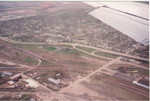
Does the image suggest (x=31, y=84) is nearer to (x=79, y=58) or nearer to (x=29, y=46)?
(x=79, y=58)

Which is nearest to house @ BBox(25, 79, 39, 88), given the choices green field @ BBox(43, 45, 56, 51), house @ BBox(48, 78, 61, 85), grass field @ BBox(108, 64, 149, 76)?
house @ BBox(48, 78, 61, 85)

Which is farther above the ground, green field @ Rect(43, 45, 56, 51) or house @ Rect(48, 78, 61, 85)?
green field @ Rect(43, 45, 56, 51)

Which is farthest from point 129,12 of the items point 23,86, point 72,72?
point 23,86

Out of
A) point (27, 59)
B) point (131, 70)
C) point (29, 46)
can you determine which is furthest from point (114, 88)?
point (29, 46)

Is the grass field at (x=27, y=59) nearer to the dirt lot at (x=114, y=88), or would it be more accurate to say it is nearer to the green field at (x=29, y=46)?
the green field at (x=29, y=46)

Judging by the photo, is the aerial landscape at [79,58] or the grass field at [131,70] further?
the grass field at [131,70]

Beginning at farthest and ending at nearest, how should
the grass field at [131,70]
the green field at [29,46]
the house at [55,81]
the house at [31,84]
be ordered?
the green field at [29,46], the grass field at [131,70], the house at [55,81], the house at [31,84]

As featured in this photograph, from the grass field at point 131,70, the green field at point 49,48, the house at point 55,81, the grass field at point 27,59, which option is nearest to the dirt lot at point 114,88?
the grass field at point 131,70

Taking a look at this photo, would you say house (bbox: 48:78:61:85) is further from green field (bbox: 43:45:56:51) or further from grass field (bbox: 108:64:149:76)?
green field (bbox: 43:45:56:51)

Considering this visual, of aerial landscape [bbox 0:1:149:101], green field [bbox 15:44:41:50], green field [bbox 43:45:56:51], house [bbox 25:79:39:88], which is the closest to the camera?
aerial landscape [bbox 0:1:149:101]
